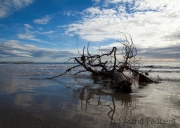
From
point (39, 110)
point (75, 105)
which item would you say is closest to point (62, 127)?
point (39, 110)

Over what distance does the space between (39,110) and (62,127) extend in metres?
1.08

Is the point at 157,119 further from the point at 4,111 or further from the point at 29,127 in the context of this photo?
the point at 4,111

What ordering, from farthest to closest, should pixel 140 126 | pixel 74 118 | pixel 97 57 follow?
pixel 97 57, pixel 74 118, pixel 140 126

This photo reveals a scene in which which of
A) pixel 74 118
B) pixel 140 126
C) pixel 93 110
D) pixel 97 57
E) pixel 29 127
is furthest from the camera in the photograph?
pixel 97 57

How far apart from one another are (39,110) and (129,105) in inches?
94.8

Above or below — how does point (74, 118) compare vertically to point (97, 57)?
below

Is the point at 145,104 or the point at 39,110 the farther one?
the point at 145,104

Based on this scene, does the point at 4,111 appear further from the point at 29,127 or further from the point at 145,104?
the point at 145,104

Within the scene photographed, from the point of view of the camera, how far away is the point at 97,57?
10.1m

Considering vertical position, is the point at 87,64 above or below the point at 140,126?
above

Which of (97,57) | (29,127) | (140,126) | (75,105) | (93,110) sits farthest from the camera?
(97,57)

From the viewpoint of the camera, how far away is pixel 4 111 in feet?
11.2

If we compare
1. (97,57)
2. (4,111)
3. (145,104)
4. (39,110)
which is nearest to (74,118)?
(39,110)

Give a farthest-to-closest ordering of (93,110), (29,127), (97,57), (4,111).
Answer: (97,57), (93,110), (4,111), (29,127)
